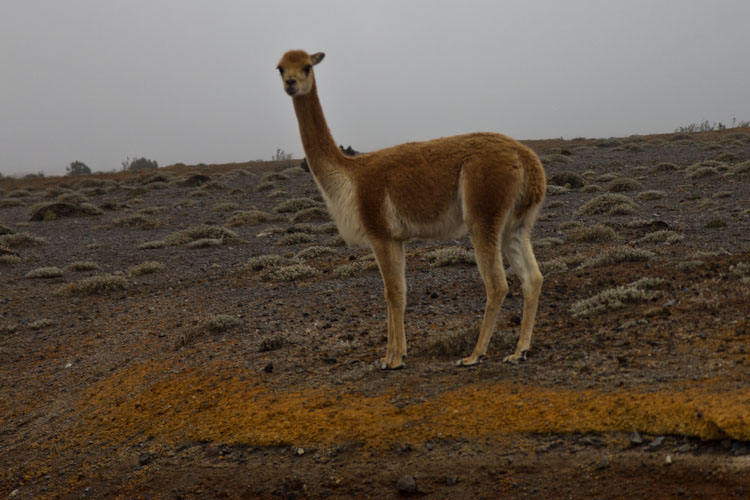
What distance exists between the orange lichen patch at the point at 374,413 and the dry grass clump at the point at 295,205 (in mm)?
16237

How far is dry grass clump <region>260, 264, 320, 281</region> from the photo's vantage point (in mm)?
11305

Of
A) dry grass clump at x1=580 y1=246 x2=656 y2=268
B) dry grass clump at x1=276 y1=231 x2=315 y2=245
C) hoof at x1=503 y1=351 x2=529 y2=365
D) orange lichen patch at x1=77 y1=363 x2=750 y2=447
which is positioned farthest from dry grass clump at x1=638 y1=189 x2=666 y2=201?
orange lichen patch at x1=77 y1=363 x2=750 y2=447

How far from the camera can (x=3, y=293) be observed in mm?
12266

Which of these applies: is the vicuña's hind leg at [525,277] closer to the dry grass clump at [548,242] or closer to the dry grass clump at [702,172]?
the dry grass clump at [548,242]

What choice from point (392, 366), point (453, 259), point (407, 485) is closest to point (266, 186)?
point (453, 259)

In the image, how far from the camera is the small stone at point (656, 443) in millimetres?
3939

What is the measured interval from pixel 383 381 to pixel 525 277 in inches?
66.1

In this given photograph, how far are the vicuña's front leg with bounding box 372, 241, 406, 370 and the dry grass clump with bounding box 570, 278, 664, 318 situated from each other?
2316mm

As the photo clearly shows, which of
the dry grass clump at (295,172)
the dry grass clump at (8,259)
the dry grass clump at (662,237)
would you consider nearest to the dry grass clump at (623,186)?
the dry grass clump at (662,237)

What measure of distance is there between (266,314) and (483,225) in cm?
444

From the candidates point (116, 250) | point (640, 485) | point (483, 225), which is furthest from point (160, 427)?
point (116, 250)

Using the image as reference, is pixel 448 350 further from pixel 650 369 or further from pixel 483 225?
pixel 650 369

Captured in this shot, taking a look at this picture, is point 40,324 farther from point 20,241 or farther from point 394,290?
point 20,241

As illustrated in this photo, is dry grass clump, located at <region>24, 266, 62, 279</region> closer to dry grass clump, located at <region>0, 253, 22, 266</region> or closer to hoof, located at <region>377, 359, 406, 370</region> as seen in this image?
dry grass clump, located at <region>0, 253, 22, 266</region>
